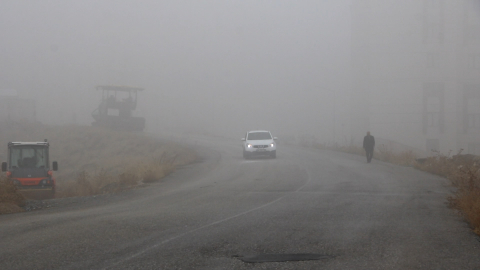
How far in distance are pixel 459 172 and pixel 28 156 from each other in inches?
606

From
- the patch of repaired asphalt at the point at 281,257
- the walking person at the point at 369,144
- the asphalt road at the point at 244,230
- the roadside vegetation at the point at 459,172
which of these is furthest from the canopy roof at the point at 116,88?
the patch of repaired asphalt at the point at 281,257

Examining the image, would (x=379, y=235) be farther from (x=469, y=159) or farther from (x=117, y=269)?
(x=469, y=159)

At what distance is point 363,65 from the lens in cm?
6250

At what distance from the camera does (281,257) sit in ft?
21.9

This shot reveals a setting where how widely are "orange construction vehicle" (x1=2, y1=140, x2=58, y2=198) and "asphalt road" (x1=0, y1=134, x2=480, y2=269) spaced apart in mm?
3351

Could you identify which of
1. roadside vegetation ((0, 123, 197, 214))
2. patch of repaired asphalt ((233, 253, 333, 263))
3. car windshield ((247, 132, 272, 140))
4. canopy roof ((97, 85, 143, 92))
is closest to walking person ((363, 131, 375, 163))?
car windshield ((247, 132, 272, 140))

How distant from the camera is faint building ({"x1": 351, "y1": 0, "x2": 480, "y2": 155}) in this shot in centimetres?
4753

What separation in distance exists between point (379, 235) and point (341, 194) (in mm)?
6241

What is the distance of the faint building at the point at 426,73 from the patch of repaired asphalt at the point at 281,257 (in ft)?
145

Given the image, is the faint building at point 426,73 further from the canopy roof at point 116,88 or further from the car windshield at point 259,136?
the canopy roof at point 116,88

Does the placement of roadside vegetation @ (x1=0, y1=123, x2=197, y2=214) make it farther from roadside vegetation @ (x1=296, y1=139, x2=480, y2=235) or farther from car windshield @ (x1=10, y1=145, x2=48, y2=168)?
roadside vegetation @ (x1=296, y1=139, x2=480, y2=235)

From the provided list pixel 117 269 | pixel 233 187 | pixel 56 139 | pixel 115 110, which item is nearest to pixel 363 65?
→ pixel 115 110

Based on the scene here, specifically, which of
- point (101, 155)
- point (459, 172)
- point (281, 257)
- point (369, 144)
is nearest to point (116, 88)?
point (101, 155)

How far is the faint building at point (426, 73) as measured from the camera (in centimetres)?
4753
